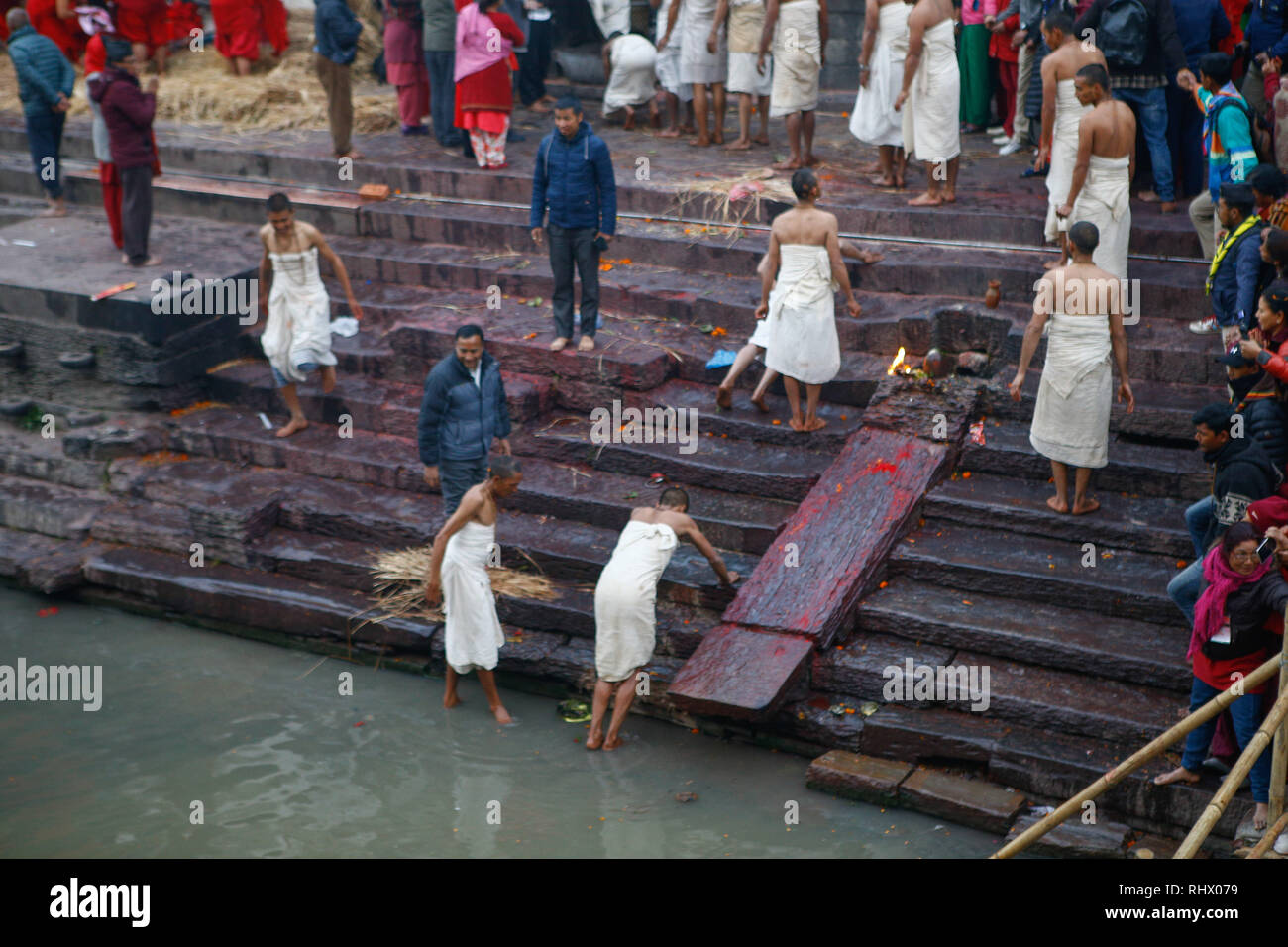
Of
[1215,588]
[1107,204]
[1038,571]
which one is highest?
[1107,204]

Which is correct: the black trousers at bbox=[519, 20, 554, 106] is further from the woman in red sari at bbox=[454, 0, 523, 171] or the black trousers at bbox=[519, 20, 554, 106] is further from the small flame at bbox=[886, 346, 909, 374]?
the small flame at bbox=[886, 346, 909, 374]

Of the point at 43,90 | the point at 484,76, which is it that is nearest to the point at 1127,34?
the point at 484,76

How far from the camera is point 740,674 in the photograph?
24.8 feet

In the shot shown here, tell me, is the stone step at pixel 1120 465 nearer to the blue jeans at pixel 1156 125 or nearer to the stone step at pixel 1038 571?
the stone step at pixel 1038 571

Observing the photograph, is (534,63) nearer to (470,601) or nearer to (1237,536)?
(470,601)

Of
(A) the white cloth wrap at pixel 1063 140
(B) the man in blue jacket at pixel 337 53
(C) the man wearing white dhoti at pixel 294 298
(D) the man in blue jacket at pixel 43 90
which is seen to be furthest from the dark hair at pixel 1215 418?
(D) the man in blue jacket at pixel 43 90

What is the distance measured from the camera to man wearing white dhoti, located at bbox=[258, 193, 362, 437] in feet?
32.3

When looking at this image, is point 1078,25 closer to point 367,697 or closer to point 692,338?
point 692,338

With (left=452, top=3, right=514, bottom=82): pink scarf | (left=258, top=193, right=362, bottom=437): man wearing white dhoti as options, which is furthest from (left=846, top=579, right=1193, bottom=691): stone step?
(left=452, top=3, right=514, bottom=82): pink scarf

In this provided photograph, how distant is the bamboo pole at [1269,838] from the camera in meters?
5.58

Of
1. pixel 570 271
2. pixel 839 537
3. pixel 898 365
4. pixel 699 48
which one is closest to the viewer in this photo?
pixel 839 537

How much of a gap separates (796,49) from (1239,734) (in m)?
6.79

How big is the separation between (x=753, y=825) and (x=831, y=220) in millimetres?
3809

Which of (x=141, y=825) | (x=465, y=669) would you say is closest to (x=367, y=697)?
(x=465, y=669)
